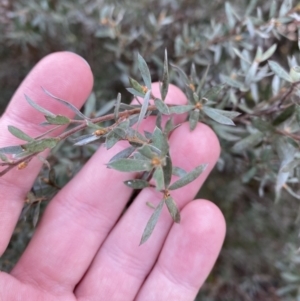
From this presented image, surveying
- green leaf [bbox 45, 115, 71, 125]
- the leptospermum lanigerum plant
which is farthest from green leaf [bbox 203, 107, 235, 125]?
green leaf [bbox 45, 115, 71, 125]

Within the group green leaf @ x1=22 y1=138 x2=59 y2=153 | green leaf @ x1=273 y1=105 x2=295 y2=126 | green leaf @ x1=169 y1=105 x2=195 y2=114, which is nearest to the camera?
green leaf @ x1=22 y1=138 x2=59 y2=153

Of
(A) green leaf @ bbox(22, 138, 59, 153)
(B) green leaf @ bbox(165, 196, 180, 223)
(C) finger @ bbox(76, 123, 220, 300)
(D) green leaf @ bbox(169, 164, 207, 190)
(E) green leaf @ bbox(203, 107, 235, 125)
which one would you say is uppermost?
(A) green leaf @ bbox(22, 138, 59, 153)

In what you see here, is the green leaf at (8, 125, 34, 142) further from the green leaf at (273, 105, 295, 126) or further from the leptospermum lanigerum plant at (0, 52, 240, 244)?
the green leaf at (273, 105, 295, 126)

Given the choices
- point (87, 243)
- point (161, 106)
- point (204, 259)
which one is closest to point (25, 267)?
point (87, 243)

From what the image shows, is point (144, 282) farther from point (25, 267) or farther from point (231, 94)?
point (231, 94)

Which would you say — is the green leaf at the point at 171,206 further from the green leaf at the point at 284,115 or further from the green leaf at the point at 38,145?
the green leaf at the point at 284,115

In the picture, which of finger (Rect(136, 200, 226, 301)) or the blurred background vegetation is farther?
the blurred background vegetation

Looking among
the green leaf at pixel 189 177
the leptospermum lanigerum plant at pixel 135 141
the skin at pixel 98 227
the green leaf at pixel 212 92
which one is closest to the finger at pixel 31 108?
the skin at pixel 98 227
